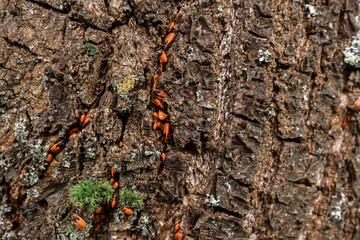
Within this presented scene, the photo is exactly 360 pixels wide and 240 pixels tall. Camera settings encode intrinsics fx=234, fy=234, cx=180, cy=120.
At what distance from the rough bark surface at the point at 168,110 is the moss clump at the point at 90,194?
7 cm

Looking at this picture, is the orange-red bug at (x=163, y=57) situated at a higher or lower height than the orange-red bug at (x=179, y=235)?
higher

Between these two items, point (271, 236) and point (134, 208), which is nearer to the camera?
point (134, 208)

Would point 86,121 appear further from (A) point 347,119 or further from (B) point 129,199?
(A) point 347,119

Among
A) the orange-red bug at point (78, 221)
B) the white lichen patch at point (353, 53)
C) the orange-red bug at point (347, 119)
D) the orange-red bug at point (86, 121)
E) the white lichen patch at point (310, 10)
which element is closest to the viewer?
the orange-red bug at point (78, 221)

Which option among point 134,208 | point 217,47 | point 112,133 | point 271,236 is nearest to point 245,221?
point 271,236

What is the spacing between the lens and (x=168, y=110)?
2.07m

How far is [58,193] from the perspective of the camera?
2.02 m

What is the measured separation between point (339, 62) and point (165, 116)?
182cm

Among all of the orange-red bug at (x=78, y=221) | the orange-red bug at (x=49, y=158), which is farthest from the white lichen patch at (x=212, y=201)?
the orange-red bug at (x=49, y=158)

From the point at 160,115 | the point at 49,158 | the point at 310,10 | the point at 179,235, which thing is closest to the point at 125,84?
the point at 160,115

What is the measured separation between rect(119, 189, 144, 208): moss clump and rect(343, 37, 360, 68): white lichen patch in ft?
7.91

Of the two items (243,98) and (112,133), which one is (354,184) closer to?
(243,98)

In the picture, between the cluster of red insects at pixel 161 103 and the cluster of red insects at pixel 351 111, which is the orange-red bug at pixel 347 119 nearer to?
the cluster of red insects at pixel 351 111

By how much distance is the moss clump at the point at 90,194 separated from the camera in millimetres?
1968
